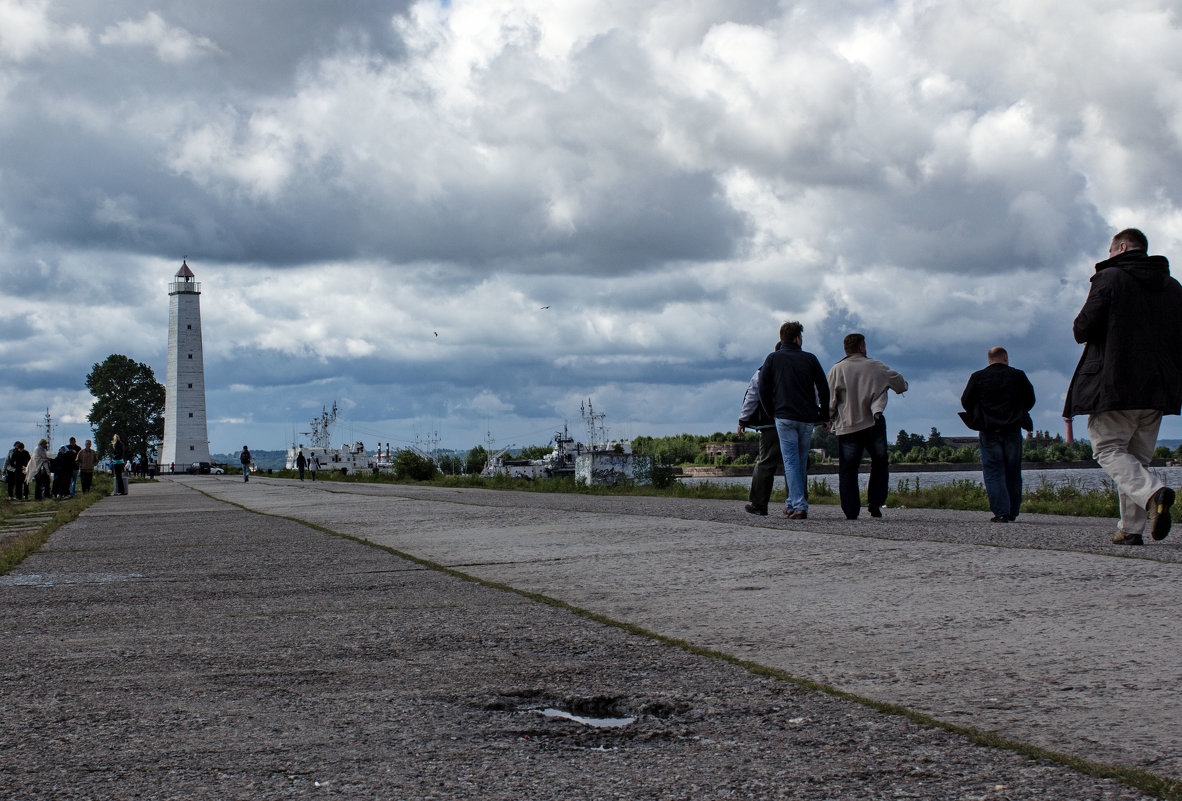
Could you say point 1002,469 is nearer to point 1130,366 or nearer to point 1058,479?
point 1130,366

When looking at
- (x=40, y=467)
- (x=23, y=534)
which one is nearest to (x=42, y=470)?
(x=40, y=467)

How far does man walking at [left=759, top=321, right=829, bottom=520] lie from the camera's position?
34.2 feet

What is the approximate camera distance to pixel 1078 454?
76.5 metres

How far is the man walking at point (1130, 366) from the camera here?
23.5ft

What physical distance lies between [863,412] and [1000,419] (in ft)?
4.19

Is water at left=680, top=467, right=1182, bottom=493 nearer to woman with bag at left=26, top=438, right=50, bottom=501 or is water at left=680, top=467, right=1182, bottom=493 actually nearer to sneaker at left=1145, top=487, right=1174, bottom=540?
sneaker at left=1145, top=487, right=1174, bottom=540

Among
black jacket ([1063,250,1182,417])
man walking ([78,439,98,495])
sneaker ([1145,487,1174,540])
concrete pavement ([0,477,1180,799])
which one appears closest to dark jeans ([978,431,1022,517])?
black jacket ([1063,250,1182,417])

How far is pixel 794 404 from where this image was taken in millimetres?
10445

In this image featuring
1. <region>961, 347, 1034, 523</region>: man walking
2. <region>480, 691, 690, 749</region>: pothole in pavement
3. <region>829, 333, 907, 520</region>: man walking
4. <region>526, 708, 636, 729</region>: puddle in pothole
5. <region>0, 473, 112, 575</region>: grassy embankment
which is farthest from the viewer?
<region>829, 333, 907, 520</region>: man walking

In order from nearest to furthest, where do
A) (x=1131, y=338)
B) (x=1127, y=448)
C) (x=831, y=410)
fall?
(x=1131, y=338), (x=1127, y=448), (x=831, y=410)

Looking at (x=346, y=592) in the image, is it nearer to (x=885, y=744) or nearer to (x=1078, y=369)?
(x=885, y=744)

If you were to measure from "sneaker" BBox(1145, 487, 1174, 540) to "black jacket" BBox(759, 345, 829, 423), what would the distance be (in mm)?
Answer: 3874

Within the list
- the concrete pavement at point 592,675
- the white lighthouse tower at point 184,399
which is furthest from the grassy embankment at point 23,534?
the white lighthouse tower at point 184,399

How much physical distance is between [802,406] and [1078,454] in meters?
73.6
